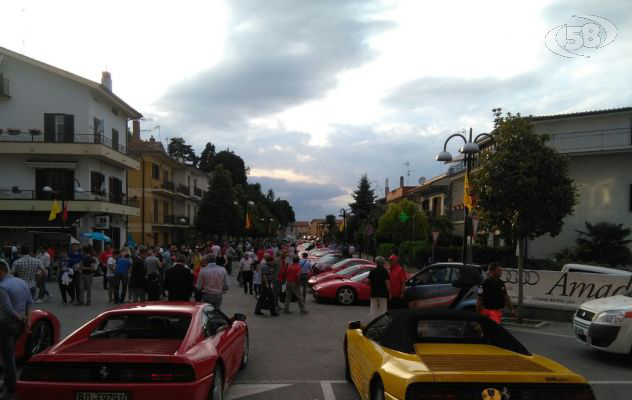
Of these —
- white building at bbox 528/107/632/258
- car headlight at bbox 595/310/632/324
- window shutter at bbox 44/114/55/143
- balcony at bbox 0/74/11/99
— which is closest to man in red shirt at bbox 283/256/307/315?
car headlight at bbox 595/310/632/324

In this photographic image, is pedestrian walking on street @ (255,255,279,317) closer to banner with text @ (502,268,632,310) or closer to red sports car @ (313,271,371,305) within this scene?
red sports car @ (313,271,371,305)

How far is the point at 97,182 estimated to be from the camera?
3512 cm

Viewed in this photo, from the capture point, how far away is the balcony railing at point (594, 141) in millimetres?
28750

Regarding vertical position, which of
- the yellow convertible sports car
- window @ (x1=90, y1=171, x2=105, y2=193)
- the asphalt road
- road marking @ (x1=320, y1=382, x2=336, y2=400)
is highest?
window @ (x1=90, y1=171, x2=105, y2=193)

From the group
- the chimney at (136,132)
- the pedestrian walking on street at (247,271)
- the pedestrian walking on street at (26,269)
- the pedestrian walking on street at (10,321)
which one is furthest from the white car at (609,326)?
the chimney at (136,132)

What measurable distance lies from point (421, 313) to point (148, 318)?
3090mm

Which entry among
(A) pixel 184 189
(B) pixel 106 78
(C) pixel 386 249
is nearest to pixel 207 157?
(A) pixel 184 189

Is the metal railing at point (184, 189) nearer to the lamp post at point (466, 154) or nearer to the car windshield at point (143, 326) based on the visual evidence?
the lamp post at point (466, 154)

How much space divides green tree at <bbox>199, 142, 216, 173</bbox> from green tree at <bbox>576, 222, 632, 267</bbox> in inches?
2951

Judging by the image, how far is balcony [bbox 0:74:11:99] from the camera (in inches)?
1322

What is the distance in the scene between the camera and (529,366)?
4.64 m

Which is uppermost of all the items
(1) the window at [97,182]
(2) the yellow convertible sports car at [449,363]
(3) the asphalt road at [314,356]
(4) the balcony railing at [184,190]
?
(4) the balcony railing at [184,190]

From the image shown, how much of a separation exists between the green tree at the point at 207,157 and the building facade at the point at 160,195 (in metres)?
28.9

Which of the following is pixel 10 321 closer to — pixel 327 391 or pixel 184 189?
pixel 327 391
